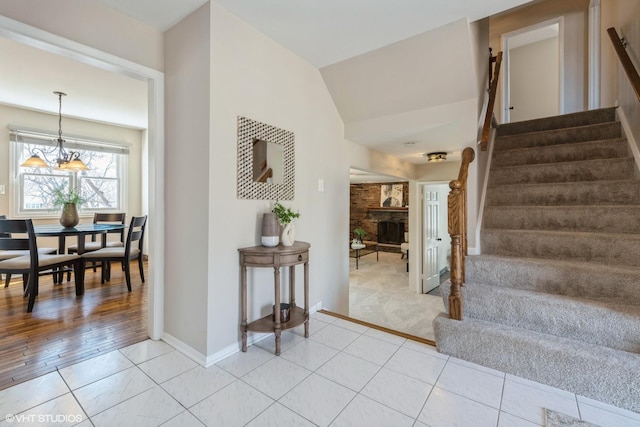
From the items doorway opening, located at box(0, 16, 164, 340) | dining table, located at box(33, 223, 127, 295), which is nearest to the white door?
doorway opening, located at box(0, 16, 164, 340)

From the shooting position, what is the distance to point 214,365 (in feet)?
6.21

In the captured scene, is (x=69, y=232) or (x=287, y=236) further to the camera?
(x=69, y=232)

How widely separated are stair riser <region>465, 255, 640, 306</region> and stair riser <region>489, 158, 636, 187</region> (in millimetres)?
1151

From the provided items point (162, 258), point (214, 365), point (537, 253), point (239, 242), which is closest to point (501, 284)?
point (537, 253)

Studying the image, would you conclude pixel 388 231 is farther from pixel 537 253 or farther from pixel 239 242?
pixel 239 242

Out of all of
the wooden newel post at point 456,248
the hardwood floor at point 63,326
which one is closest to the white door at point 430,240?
the wooden newel post at point 456,248

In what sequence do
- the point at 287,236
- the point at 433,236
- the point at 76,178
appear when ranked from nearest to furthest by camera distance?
1. the point at 287,236
2. the point at 76,178
3. the point at 433,236

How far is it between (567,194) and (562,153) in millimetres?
667

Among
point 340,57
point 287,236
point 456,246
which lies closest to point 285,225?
point 287,236

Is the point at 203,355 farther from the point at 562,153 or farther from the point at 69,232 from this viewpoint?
the point at 562,153

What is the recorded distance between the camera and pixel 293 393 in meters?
1.60

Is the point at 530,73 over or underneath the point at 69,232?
over

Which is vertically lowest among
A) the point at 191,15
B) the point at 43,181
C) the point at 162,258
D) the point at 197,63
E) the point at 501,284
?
the point at 501,284

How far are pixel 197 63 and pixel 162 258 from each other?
4.90 feet
